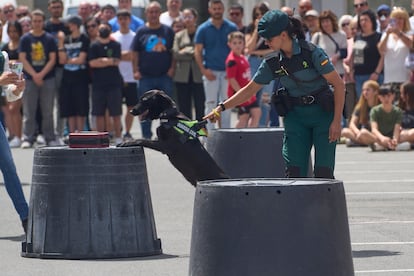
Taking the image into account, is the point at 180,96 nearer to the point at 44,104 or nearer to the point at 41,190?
the point at 44,104

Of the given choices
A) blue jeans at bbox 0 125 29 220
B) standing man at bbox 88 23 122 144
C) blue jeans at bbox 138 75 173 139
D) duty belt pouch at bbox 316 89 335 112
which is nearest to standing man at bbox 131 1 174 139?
blue jeans at bbox 138 75 173 139

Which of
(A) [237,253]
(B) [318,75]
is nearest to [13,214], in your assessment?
(B) [318,75]

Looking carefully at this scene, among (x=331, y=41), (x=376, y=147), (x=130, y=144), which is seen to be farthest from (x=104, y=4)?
(x=130, y=144)

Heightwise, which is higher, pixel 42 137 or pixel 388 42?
pixel 388 42

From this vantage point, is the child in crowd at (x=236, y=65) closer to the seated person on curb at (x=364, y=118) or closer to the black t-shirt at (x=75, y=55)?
the seated person on curb at (x=364, y=118)

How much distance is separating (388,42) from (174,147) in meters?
10.4

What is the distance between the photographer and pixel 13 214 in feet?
42.8

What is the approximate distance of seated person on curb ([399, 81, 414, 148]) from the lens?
64.3 ft

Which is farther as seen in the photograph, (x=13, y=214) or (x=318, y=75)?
(x=13, y=214)

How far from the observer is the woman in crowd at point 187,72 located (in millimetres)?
21656

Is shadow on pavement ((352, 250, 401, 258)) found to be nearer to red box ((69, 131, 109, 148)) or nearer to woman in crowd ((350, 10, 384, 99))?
red box ((69, 131, 109, 148))

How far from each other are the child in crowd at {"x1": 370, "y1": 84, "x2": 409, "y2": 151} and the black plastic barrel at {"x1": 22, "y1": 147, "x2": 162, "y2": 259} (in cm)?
991

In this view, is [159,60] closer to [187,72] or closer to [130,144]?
[187,72]

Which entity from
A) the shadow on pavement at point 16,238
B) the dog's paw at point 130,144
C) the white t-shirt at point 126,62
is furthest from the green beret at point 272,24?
the white t-shirt at point 126,62
